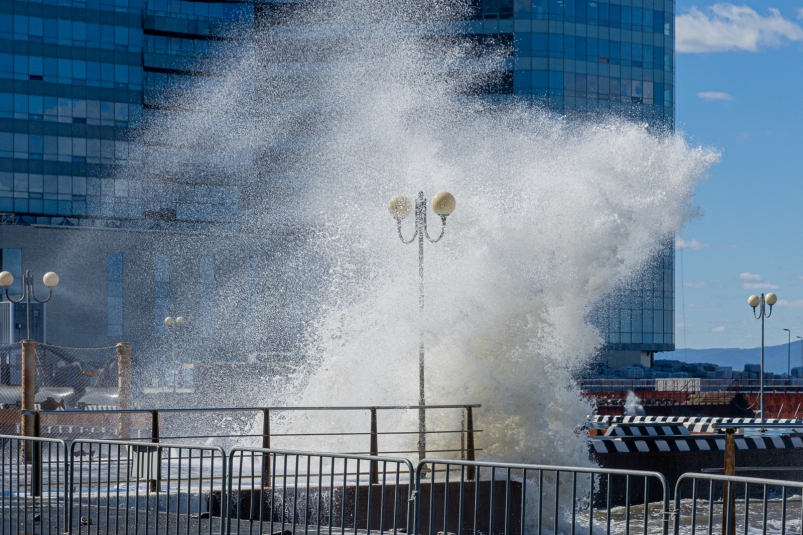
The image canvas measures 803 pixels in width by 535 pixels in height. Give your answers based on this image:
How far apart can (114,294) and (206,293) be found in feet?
19.1

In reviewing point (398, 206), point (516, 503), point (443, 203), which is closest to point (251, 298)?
point (398, 206)

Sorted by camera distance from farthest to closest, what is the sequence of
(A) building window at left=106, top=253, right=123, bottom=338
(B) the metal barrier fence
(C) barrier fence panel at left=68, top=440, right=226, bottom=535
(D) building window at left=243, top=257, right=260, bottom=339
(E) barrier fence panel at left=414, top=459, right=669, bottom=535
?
(D) building window at left=243, top=257, right=260, bottom=339, (A) building window at left=106, top=253, right=123, bottom=338, (E) barrier fence panel at left=414, top=459, right=669, bottom=535, (C) barrier fence panel at left=68, top=440, right=226, bottom=535, (B) the metal barrier fence

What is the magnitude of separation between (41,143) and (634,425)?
56.9 meters

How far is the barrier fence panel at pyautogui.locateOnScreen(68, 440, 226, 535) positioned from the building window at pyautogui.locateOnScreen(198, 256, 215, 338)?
5311cm

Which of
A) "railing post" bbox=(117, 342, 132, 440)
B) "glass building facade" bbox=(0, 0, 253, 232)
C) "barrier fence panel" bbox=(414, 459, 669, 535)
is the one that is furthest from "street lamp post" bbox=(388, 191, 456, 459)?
"glass building facade" bbox=(0, 0, 253, 232)

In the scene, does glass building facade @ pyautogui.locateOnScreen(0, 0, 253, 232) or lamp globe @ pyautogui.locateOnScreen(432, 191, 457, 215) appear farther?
glass building facade @ pyautogui.locateOnScreen(0, 0, 253, 232)

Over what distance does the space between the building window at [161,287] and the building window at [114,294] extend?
215 cm

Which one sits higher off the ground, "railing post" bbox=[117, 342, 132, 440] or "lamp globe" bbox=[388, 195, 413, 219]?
"lamp globe" bbox=[388, 195, 413, 219]

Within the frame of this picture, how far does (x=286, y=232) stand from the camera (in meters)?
72.4

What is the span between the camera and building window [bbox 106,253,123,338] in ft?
224

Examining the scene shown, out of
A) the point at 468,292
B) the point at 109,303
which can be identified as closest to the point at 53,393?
the point at 468,292

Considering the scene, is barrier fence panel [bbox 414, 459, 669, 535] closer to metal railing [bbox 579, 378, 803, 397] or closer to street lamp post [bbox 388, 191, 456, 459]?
street lamp post [bbox 388, 191, 456, 459]

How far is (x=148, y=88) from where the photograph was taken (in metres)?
75.4

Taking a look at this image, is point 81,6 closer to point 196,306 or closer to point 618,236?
point 196,306
